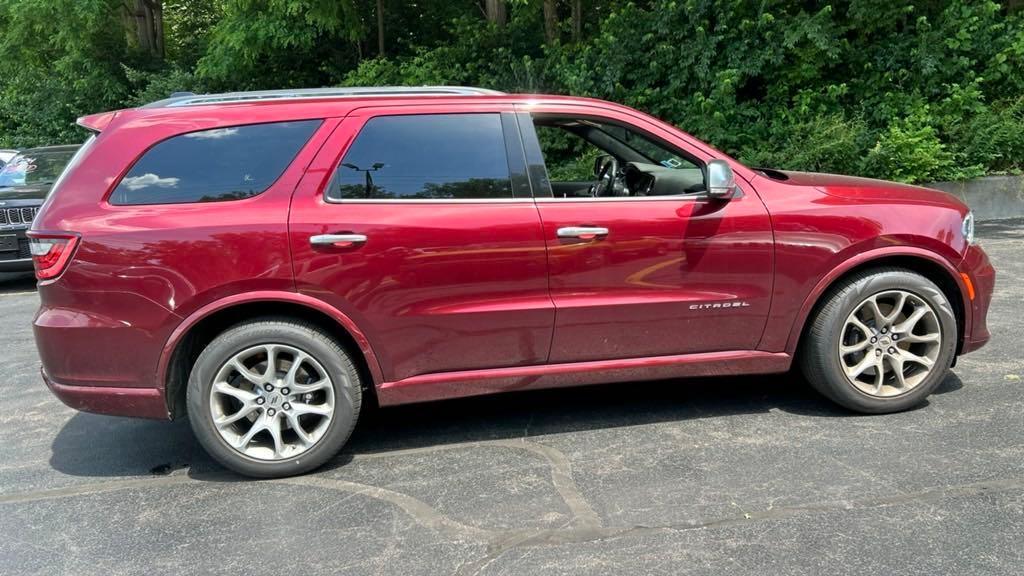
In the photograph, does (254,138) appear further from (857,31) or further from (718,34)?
(857,31)

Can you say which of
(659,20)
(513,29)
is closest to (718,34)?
(659,20)

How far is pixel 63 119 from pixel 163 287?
686 inches

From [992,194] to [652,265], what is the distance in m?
8.76

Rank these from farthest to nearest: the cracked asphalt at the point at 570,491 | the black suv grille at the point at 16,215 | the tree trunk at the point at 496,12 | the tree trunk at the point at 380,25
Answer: the tree trunk at the point at 380,25 < the tree trunk at the point at 496,12 < the black suv grille at the point at 16,215 < the cracked asphalt at the point at 570,491

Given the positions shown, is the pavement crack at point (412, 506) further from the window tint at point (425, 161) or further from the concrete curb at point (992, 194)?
the concrete curb at point (992, 194)

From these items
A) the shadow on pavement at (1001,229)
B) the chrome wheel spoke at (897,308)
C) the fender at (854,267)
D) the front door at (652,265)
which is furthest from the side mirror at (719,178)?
the shadow on pavement at (1001,229)

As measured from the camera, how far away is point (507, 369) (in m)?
3.85

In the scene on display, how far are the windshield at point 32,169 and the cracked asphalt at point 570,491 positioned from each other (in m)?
5.51

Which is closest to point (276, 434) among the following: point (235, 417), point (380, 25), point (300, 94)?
point (235, 417)

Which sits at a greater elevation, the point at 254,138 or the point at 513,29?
the point at 513,29

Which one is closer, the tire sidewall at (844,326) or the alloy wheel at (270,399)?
the alloy wheel at (270,399)

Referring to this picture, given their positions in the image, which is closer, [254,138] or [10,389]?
[254,138]

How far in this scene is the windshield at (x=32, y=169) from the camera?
918 cm

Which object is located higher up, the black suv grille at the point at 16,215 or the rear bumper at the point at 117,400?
the black suv grille at the point at 16,215
